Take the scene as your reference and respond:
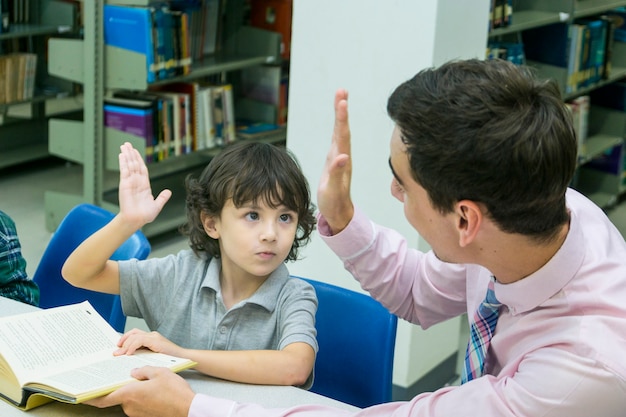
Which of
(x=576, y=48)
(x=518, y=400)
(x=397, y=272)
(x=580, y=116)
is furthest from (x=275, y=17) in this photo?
(x=518, y=400)

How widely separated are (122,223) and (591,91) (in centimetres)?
440

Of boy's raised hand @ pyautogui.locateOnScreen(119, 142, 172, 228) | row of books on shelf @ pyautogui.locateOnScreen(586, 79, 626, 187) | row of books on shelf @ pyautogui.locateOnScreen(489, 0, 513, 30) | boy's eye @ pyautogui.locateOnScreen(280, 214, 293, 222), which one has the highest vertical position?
row of books on shelf @ pyautogui.locateOnScreen(489, 0, 513, 30)

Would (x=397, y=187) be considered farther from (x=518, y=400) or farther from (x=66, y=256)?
(x=66, y=256)

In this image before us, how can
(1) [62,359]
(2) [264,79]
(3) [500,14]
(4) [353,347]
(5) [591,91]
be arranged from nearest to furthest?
(1) [62,359] → (4) [353,347] → (3) [500,14] → (2) [264,79] → (5) [591,91]

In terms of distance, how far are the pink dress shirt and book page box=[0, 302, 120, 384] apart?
0.24 meters

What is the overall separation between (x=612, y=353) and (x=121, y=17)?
335 centimetres

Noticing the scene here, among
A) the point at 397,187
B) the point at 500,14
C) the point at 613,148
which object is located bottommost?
the point at 613,148

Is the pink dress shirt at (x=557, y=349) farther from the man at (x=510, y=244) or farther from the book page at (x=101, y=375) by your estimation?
the book page at (x=101, y=375)

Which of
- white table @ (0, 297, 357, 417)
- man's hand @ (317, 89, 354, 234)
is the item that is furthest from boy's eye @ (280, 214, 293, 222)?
white table @ (0, 297, 357, 417)

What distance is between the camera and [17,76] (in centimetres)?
506

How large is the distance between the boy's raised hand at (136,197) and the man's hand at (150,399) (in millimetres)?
368

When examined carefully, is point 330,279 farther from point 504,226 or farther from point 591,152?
point 591,152

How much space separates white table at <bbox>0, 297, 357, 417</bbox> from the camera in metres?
Result: 1.32

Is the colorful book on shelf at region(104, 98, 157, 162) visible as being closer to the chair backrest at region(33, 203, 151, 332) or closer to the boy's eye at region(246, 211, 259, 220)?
the chair backrest at region(33, 203, 151, 332)
